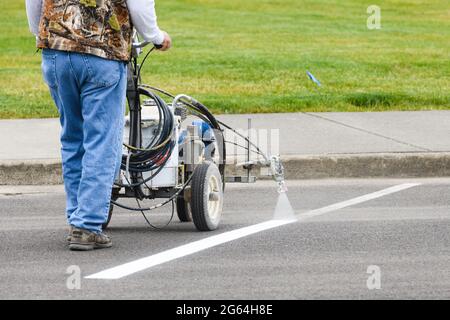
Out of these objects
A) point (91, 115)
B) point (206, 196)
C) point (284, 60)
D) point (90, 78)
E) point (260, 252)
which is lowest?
point (260, 252)

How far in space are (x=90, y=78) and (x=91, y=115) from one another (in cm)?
22

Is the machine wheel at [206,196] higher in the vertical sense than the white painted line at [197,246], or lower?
higher

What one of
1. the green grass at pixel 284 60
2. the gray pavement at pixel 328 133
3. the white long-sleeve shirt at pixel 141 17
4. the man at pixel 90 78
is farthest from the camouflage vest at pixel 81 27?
the green grass at pixel 284 60

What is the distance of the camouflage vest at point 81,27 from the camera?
698 centimetres

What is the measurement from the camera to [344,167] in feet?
34.7

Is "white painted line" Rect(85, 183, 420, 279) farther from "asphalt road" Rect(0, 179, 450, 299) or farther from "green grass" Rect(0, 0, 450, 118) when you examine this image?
"green grass" Rect(0, 0, 450, 118)

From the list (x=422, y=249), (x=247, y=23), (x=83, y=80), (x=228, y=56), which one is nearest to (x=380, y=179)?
(x=422, y=249)

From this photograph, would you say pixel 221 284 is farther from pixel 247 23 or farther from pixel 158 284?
pixel 247 23

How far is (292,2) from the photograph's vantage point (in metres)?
29.4

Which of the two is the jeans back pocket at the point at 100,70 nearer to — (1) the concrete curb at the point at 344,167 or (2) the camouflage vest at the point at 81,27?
(2) the camouflage vest at the point at 81,27

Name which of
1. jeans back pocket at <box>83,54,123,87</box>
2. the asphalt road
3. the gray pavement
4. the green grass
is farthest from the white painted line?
the green grass

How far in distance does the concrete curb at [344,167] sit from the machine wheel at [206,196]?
2.39 m

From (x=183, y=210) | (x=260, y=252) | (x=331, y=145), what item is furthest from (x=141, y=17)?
(x=331, y=145)
